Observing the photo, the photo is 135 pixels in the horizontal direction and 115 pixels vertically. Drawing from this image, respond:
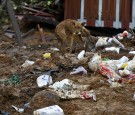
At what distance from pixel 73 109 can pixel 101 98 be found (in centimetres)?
74

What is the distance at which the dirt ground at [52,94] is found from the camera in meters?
6.29

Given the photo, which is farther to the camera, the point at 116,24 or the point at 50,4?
the point at 50,4

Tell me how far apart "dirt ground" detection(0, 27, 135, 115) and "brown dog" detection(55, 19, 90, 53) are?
1.46 ft

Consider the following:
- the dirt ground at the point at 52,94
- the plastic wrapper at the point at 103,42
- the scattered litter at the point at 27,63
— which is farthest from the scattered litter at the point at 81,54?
the scattered litter at the point at 27,63

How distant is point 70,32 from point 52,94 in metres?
4.93

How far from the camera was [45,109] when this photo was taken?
5762 millimetres

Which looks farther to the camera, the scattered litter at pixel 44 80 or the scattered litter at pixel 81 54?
the scattered litter at pixel 81 54

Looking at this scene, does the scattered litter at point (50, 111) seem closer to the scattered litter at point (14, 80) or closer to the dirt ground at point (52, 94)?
the dirt ground at point (52, 94)

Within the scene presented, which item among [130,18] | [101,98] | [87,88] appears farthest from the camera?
[130,18]

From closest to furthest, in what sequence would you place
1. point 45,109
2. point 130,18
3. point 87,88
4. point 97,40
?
point 45,109
point 87,88
point 97,40
point 130,18

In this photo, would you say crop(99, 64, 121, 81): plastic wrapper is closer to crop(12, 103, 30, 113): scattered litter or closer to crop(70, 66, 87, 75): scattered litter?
crop(70, 66, 87, 75): scattered litter

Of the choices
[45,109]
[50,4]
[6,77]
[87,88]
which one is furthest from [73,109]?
[50,4]

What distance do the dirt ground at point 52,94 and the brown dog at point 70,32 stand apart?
1.46 feet

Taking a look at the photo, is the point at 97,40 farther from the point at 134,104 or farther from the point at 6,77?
the point at 134,104
